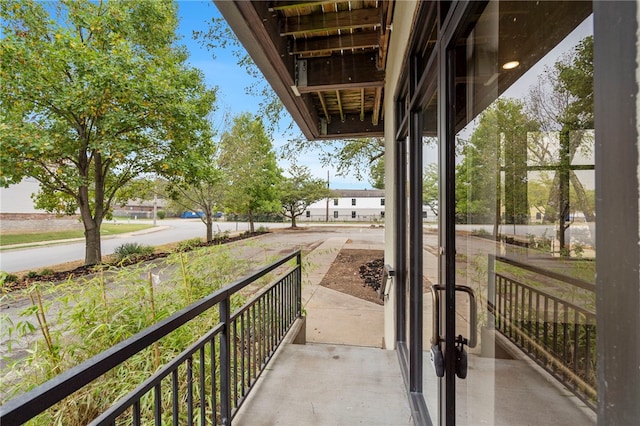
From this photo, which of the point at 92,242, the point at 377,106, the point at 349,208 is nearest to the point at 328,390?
the point at 377,106

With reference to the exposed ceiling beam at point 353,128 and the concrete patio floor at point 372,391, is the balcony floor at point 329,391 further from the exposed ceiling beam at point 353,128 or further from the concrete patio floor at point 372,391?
the exposed ceiling beam at point 353,128

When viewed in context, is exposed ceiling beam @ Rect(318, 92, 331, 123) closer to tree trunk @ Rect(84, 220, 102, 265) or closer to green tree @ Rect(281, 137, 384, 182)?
green tree @ Rect(281, 137, 384, 182)

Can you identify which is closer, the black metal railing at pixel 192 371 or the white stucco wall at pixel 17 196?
the black metal railing at pixel 192 371

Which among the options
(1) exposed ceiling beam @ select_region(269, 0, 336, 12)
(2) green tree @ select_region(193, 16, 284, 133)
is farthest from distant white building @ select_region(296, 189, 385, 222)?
(1) exposed ceiling beam @ select_region(269, 0, 336, 12)

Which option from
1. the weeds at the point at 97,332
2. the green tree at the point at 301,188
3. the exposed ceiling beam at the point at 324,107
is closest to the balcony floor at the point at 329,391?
the weeds at the point at 97,332

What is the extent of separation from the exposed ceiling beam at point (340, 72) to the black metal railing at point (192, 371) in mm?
1687

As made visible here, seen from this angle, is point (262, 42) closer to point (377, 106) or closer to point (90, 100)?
point (377, 106)

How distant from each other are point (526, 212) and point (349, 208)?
29.6 m

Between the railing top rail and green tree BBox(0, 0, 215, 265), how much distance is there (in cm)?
740

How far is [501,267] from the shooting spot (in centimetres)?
73

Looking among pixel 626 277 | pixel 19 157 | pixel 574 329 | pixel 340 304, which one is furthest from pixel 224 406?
pixel 19 157

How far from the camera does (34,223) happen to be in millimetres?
8875

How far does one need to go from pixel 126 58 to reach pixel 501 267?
777cm

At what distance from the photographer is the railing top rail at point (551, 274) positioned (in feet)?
1.24
